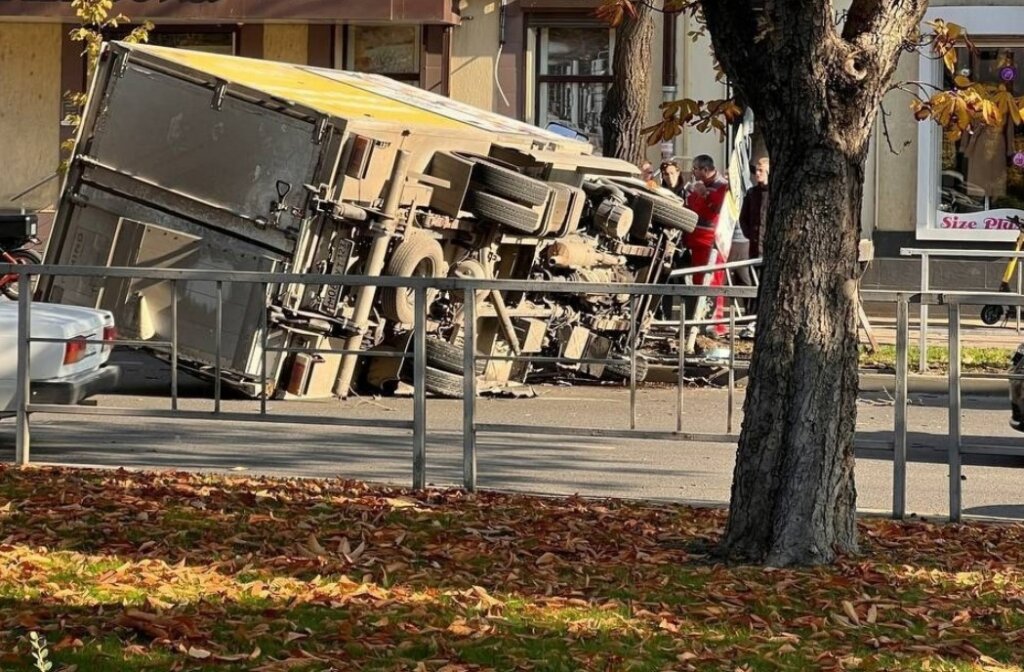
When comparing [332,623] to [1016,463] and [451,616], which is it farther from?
[1016,463]

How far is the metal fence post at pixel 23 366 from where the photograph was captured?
9.59 metres

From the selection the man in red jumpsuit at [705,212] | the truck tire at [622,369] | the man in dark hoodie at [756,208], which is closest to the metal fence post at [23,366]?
the truck tire at [622,369]

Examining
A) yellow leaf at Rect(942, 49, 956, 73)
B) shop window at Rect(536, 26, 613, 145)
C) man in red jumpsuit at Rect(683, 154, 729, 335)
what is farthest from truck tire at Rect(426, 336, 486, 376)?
shop window at Rect(536, 26, 613, 145)

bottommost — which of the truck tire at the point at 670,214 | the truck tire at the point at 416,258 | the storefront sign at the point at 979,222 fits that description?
the truck tire at the point at 416,258

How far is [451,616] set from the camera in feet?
20.0

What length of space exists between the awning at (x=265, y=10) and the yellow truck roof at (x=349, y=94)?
706cm

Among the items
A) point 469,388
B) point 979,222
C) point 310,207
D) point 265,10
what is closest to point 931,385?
point 310,207

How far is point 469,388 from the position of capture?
29.7ft

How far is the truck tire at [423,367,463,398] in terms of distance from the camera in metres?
11.8

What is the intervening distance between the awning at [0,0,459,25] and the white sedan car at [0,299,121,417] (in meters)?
14.5

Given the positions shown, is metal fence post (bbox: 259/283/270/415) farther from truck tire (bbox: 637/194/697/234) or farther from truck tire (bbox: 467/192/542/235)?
truck tire (bbox: 637/194/697/234)

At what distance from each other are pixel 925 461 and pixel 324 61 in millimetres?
16418

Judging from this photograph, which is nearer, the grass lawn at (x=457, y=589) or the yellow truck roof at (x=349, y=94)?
the grass lawn at (x=457, y=589)

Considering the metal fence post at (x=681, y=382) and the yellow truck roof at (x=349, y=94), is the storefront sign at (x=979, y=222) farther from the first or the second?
the metal fence post at (x=681, y=382)
